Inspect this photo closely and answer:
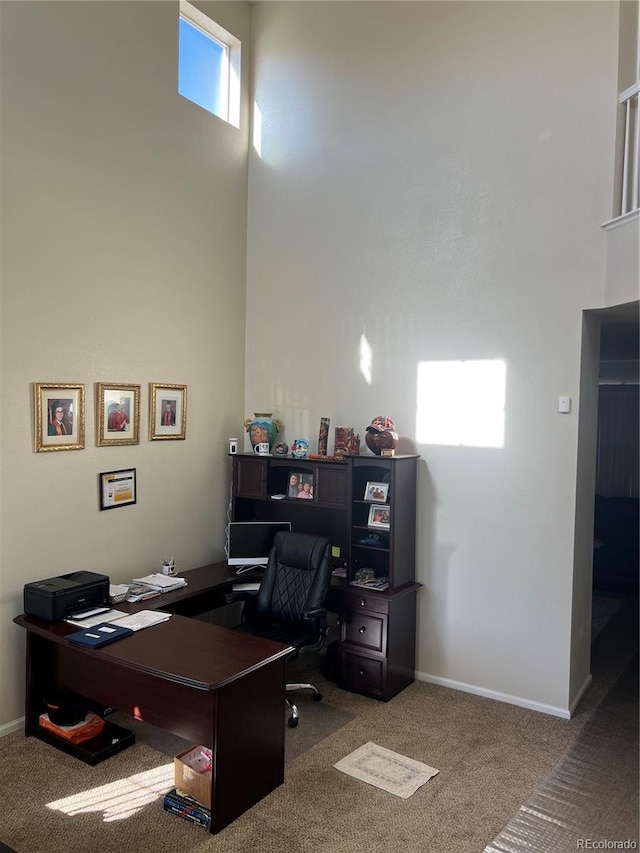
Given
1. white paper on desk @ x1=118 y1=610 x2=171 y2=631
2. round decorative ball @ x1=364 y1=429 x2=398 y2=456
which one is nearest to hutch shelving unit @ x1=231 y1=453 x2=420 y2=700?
round decorative ball @ x1=364 y1=429 x2=398 y2=456

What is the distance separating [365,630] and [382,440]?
4.37 ft

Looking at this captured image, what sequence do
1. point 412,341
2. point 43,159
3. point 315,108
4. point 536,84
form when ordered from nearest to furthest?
point 43,159, point 536,84, point 412,341, point 315,108

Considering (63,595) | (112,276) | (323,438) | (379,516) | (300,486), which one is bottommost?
(63,595)

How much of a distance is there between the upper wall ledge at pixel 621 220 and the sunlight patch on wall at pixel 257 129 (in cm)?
299

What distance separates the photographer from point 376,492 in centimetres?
453

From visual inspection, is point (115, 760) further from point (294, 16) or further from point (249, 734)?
point (294, 16)

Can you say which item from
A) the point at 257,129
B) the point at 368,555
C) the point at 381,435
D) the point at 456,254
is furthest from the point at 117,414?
the point at 257,129

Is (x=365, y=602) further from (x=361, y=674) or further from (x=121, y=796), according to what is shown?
(x=121, y=796)

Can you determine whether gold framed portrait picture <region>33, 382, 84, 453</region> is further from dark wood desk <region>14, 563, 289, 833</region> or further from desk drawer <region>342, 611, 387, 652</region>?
desk drawer <region>342, 611, 387, 652</region>

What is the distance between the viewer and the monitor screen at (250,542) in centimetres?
483

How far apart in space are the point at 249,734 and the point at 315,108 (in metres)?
4.57

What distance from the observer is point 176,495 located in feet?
16.0

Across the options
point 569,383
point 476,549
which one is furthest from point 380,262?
point 476,549

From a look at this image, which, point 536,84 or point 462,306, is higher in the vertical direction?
point 536,84
